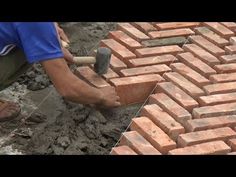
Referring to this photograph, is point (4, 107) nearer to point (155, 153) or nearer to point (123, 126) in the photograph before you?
point (123, 126)

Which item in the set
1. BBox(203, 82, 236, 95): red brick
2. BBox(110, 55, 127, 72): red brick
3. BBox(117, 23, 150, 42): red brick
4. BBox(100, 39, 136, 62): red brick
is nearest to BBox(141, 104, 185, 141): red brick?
BBox(203, 82, 236, 95): red brick

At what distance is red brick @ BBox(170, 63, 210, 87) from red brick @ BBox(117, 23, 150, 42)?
476mm

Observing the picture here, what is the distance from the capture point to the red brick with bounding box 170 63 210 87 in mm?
3967

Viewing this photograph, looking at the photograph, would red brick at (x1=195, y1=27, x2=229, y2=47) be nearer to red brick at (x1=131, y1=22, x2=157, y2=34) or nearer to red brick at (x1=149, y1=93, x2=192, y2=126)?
red brick at (x1=131, y1=22, x2=157, y2=34)

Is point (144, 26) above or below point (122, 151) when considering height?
above

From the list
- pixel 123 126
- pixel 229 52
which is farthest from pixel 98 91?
pixel 229 52

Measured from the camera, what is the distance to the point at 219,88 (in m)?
3.92

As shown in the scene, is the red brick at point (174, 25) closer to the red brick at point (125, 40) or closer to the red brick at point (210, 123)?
the red brick at point (125, 40)

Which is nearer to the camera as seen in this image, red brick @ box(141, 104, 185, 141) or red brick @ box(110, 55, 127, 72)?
red brick @ box(141, 104, 185, 141)

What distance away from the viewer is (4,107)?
163 inches

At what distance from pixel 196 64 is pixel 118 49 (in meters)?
0.68

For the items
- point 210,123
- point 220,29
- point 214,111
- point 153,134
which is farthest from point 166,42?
point 153,134

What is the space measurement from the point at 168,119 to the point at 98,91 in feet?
1.90

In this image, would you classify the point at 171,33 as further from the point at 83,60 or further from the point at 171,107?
the point at 171,107
